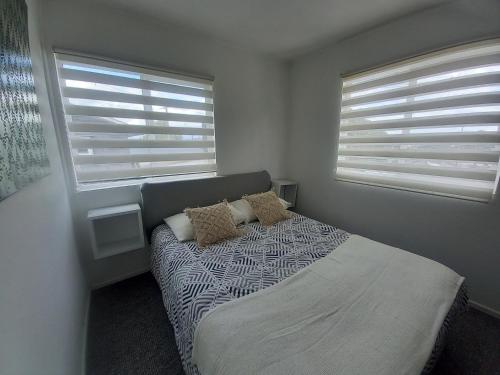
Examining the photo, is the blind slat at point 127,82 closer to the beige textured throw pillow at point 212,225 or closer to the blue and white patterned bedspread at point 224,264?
the beige textured throw pillow at point 212,225

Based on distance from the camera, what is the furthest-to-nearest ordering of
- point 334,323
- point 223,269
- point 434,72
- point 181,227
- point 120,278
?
point 120,278
point 181,227
point 434,72
point 223,269
point 334,323

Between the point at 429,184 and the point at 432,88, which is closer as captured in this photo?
the point at 432,88

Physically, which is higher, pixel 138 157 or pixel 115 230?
pixel 138 157

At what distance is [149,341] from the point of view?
155 centimetres

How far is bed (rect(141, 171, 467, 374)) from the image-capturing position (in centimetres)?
98

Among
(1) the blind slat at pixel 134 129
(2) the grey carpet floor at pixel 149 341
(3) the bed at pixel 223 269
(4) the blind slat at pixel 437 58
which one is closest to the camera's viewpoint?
(3) the bed at pixel 223 269

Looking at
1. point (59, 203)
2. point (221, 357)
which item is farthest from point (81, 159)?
point (221, 357)

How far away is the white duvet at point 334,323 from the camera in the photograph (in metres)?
0.82

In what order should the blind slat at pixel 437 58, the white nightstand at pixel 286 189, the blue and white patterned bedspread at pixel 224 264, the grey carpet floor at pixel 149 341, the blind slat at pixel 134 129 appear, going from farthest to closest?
the white nightstand at pixel 286 189 < the blind slat at pixel 134 129 < the blind slat at pixel 437 58 < the grey carpet floor at pixel 149 341 < the blue and white patterned bedspread at pixel 224 264

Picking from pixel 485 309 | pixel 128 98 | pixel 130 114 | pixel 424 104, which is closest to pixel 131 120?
pixel 130 114

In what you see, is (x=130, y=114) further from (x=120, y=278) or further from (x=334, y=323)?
(x=334, y=323)

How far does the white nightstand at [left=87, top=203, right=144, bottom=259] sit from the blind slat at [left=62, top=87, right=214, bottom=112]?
3.36 feet

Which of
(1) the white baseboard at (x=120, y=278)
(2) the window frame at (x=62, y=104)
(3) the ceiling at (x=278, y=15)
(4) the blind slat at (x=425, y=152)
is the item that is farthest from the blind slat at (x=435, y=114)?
(1) the white baseboard at (x=120, y=278)

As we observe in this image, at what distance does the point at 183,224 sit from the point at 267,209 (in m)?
0.92
